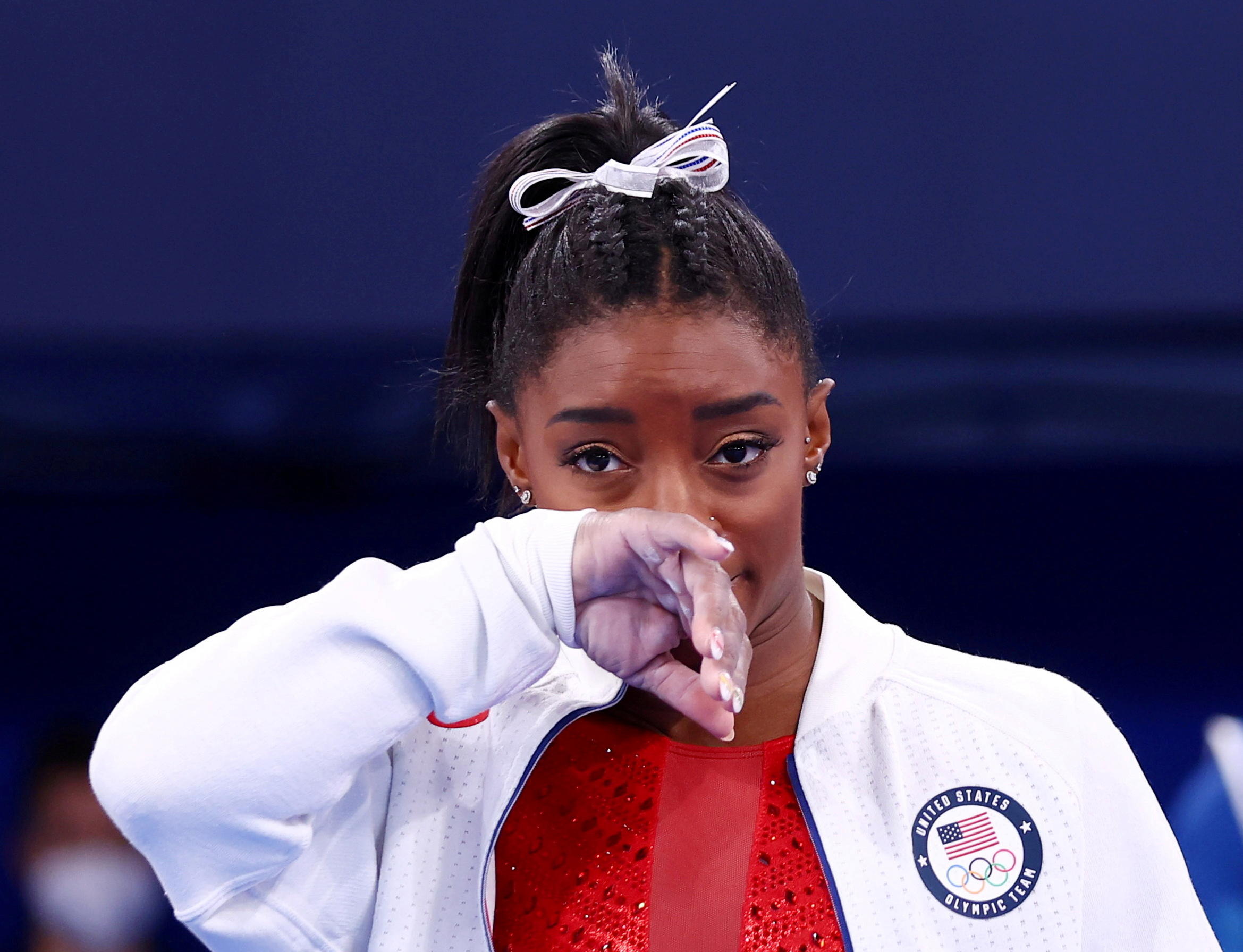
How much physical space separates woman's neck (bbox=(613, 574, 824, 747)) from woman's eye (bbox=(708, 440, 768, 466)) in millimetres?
137

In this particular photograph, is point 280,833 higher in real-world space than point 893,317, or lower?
lower

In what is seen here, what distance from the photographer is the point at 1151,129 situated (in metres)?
1.80

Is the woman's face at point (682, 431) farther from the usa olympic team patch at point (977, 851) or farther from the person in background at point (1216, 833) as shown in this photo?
the person in background at point (1216, 833)

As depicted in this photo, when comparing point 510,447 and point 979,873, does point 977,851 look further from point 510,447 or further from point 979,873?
point 510,447

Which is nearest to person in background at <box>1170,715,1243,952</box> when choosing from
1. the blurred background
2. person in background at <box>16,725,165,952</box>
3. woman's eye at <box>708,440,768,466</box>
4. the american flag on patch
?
the blurred background

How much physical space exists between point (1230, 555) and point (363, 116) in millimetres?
1317

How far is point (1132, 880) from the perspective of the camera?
1.01 metres

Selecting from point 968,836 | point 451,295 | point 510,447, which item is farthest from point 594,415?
point 451,295

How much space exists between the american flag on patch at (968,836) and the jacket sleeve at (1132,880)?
0.07 m

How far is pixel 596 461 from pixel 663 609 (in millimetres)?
172

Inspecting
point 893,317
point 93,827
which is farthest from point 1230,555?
point 93,827

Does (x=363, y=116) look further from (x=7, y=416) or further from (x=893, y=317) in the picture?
(x=893, y=317)

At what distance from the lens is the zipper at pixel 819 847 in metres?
0.97

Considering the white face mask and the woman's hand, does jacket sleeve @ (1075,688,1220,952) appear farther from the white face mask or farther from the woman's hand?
the white face mask
